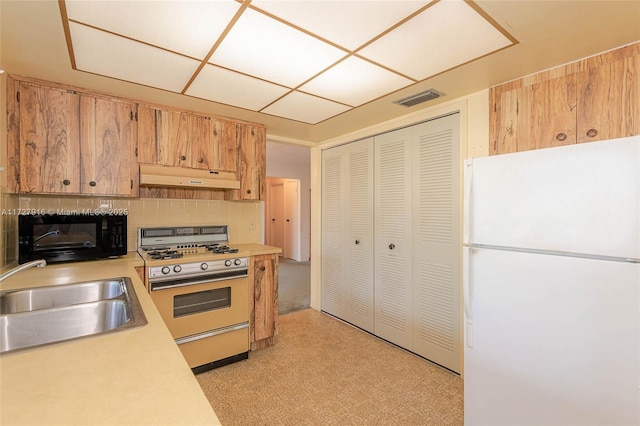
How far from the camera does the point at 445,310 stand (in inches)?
95.4

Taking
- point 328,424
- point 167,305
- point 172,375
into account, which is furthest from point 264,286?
point 172,375

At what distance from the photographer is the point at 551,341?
4.42 ft

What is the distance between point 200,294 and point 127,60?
1681 millimetres

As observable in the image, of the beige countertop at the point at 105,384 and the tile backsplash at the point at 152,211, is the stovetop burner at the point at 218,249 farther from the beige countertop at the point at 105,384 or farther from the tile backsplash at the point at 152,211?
the beige countertop at the point at 105,384

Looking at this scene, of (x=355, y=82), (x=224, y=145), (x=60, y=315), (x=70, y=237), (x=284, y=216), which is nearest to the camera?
(x=60, y=315)

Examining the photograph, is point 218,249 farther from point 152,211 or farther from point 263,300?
point 152,211

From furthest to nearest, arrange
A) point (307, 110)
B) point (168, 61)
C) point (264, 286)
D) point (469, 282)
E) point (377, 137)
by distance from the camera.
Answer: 1. point (377, 137)
2. point (264, 286)
3. point (307, 110)
4. point (168, 61)
5. point (469, 282)

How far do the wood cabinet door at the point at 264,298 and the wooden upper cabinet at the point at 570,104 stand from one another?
80.4 inches

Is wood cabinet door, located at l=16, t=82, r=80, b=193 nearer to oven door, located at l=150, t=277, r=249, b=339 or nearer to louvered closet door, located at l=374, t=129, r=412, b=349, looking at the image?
oven door, located at l=150, t=277, r=249, b=339

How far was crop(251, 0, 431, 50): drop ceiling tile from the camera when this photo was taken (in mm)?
1264

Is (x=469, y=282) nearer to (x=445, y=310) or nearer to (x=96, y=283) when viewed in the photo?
(x=445, y=310)

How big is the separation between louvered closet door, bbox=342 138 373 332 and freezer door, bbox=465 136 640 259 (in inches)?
60.7

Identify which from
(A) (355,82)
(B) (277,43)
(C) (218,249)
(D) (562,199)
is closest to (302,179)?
(C) (218,249)

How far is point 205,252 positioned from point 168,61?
1515 millimetres
